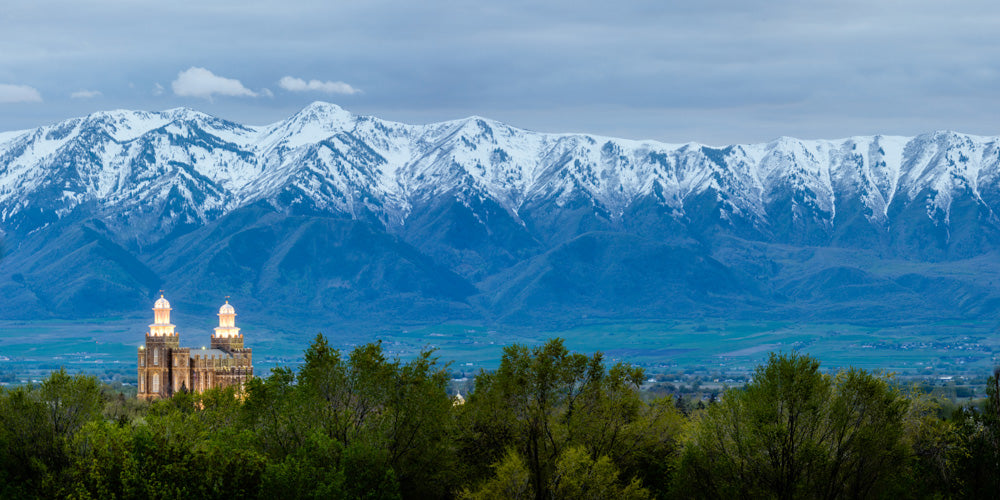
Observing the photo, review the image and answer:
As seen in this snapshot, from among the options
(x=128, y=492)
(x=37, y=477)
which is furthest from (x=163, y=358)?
(x=128, y=492)

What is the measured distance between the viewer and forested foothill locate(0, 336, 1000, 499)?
77188mm

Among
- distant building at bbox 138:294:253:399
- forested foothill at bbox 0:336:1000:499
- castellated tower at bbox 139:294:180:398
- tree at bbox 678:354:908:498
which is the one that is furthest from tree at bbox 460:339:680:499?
castellated tower at bbox 139:294:180:398

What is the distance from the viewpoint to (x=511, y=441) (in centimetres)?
8431

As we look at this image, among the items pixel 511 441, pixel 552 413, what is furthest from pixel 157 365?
pixel 552 413

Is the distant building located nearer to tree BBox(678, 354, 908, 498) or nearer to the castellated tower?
the castellated tower

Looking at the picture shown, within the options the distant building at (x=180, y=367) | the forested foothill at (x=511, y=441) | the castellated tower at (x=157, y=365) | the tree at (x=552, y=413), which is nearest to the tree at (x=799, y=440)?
the forested foothill at (x=511, y=441)

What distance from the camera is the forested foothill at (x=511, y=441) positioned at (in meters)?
77.2

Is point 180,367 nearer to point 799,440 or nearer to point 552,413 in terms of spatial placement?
point 552,413

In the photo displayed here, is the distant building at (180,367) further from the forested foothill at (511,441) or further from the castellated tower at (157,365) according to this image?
the forested foothill at (511,441)

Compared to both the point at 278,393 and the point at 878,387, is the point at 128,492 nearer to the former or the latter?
the point at 278,393

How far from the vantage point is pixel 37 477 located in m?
86.6

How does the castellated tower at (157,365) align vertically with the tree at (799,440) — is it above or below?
above

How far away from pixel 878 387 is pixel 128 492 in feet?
122

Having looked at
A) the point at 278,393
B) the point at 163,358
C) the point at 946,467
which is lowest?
the point at 946,467
